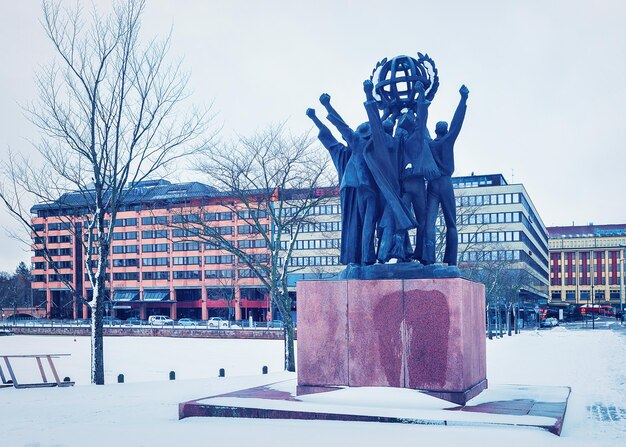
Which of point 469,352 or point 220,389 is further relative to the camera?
point 220,389

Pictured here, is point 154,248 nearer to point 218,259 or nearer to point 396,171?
point 218,259

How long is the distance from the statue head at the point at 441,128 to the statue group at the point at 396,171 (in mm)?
18

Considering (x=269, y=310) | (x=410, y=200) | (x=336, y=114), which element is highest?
(x=336, y=114)

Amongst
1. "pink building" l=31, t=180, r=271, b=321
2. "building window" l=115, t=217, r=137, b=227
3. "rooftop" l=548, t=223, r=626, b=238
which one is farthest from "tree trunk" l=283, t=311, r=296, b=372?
"rooftop" l=548, t=223, r=626, b=238

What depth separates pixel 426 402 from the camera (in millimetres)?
11188

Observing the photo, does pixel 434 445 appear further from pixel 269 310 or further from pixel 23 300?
pixel 23 300

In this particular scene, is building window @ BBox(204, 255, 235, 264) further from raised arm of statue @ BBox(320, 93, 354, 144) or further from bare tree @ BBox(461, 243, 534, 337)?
raised arm of statue @ BBox(320, 93, 354, 144)

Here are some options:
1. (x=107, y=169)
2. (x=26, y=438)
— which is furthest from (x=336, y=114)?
(x=107, y=169)

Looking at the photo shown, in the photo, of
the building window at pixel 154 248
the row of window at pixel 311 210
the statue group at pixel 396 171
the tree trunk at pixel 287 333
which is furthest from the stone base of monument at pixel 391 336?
the building window at pixel 154 248

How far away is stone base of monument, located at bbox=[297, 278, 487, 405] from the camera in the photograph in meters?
11.6

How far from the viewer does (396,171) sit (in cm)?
1309

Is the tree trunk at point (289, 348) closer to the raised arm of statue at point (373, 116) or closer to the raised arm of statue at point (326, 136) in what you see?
the raised arm of statue at point (326, 136)

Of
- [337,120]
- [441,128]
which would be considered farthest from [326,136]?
[441,128]

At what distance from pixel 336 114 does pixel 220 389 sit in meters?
7.21
